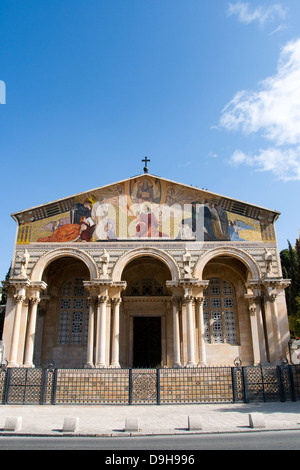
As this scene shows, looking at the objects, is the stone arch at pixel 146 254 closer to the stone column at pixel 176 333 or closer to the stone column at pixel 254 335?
the stone column at pixel 176 333

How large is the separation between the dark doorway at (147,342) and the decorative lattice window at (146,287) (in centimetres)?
169

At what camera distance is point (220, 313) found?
23.2m

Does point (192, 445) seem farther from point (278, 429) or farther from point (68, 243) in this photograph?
point (68, 243)

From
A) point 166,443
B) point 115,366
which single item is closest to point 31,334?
point 115,366

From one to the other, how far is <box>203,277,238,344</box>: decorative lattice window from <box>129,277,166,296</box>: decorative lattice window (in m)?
3.07

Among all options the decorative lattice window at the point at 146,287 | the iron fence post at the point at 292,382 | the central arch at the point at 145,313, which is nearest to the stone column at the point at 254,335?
the central arch at the point at 145,313

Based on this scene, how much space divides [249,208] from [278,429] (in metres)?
15.2

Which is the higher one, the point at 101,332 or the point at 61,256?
the point at 61,256

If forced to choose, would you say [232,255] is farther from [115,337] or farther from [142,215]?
[115,337]

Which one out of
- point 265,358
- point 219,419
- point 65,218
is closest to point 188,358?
point 265,358

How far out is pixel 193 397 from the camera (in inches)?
571

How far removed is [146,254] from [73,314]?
6.42 metres

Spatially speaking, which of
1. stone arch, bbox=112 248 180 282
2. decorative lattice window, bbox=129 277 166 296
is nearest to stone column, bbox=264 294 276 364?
stone arch, bbox=112 248 180 282

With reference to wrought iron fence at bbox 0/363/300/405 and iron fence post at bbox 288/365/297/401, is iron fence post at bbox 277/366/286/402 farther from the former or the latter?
iron fence post at bbox 288/365/297/401
